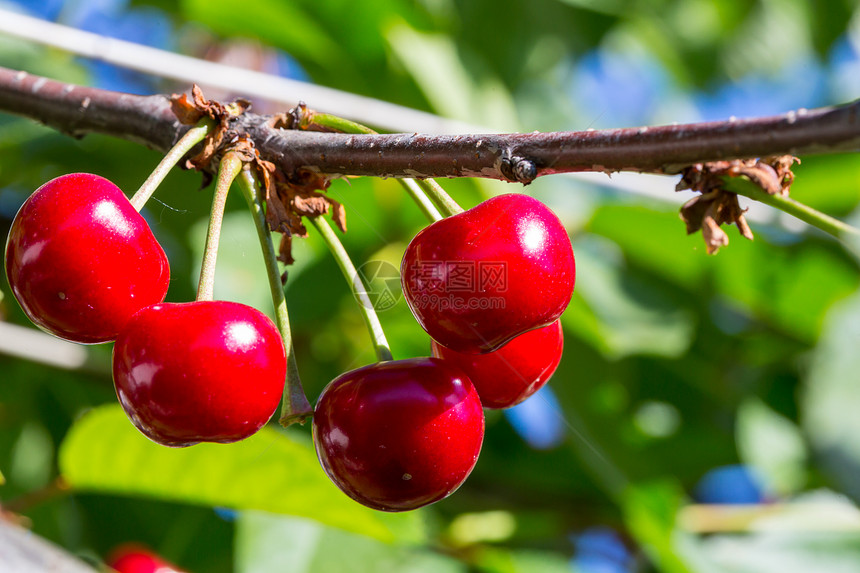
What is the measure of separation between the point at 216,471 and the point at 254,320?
2.79 ft

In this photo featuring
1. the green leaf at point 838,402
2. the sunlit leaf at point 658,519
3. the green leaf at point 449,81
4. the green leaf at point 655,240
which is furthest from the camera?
the green leaf at point 449,81

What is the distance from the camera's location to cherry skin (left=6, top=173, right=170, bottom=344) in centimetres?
87

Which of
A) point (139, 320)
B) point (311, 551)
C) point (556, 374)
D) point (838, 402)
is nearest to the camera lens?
point (139, 320)

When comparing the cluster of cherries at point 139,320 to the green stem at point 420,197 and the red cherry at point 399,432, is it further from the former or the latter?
the green stem at point 420,197

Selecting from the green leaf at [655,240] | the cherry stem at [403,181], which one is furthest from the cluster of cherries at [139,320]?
the green leaf at [655,240]

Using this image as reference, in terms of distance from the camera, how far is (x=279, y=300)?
97cm

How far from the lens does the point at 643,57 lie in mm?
3395

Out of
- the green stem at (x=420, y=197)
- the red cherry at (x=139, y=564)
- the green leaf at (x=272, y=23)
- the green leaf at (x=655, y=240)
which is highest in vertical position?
the green leaf at (x=272, y=23)

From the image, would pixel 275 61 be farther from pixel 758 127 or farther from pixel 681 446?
pixel 758 127

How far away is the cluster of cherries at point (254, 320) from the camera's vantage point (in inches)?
34.3

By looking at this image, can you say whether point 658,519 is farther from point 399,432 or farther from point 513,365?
point 399,432

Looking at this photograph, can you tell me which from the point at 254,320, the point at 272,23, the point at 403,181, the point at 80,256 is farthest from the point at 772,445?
the point at 80,256

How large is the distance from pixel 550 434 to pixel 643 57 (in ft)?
5.50

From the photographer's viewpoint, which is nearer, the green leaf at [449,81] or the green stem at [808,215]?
the green stem at [808,215]
